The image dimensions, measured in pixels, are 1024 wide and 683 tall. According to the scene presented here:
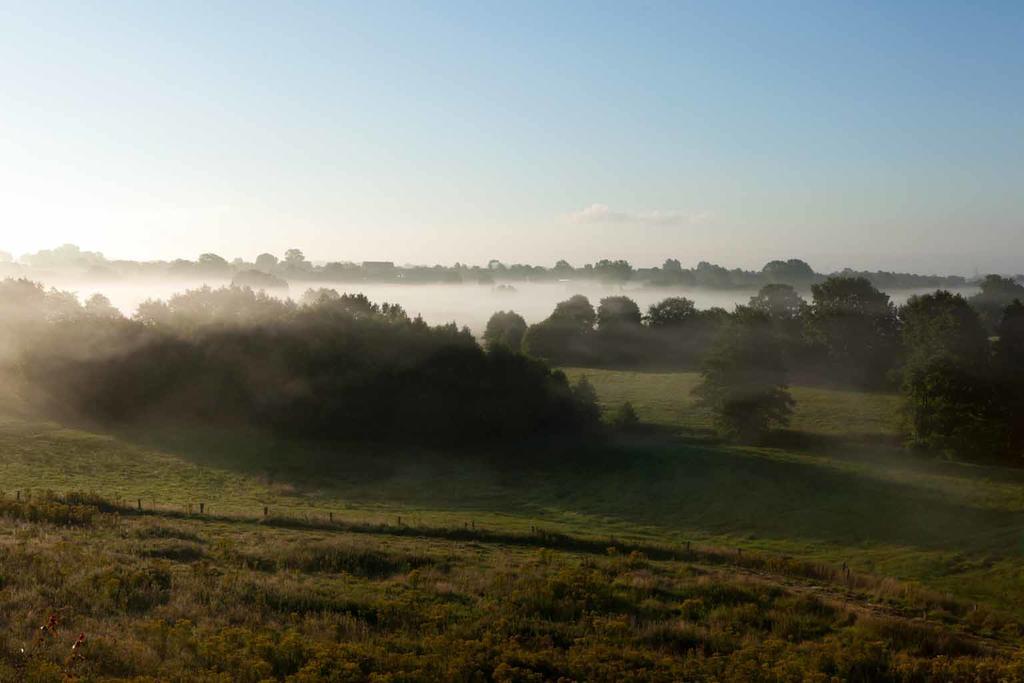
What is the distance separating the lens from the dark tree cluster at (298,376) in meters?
52.7

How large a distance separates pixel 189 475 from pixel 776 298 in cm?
8297

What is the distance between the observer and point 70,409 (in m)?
53.8

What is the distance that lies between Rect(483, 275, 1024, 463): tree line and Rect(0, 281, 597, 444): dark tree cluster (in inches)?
224

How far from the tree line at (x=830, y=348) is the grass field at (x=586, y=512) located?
12.2ft

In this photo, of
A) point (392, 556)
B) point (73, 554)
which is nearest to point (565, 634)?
point (392, 556)

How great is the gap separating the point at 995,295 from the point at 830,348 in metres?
51.7

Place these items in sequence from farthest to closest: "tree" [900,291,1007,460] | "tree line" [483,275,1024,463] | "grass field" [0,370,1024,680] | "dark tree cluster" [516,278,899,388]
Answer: "dark tree cluster" [516,278,899,388], "tree line" [483,275,1024,463], "tree" [900,291,1007,460], "grass field" [0,370,1024,680]

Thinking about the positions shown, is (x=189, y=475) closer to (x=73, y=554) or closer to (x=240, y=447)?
(x=240, y=447)

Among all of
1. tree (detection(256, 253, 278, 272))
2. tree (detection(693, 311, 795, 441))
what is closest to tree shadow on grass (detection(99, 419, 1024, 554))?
tree (detection(693, 311, 795, 441))

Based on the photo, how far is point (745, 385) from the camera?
2141 inches

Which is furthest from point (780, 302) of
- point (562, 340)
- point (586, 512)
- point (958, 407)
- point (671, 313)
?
point (586, 512)

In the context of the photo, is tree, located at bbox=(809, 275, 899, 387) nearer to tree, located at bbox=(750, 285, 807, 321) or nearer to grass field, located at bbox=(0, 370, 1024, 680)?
tree, located at bbox=(750, 285, 807, 321)

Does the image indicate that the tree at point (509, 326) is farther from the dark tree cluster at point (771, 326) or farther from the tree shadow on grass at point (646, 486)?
the tree shadow on grass at point (646, 486)

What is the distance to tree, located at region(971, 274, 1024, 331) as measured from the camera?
102169mm
